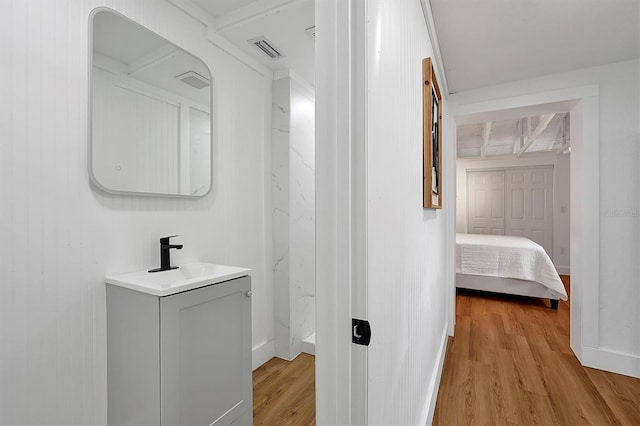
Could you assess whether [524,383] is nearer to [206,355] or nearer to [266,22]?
[206,355]

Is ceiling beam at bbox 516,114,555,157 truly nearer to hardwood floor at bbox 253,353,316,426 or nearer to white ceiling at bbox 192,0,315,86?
white ceiling at bbox 192,0,315,86

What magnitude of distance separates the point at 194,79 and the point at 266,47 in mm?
624

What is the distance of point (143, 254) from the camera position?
4.96 feet

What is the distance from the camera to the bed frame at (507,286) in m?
3.66

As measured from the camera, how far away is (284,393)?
6.38ft

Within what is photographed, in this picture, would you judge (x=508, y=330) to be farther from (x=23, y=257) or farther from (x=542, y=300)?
(x=23, y=257)

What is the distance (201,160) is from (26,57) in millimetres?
851

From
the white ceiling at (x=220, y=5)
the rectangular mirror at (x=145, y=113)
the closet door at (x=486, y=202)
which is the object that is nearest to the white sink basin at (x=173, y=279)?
the rectangular mirror at (x=145, y=113)

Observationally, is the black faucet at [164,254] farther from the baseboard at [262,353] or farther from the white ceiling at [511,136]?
the white ceiling at [511,136]


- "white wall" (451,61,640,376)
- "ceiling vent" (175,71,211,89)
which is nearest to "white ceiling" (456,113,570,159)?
"white wall" (451,61,640,376)

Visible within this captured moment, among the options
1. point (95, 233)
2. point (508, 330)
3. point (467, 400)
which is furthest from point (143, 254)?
point (508, 330)

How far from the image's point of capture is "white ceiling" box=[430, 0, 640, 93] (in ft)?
5.27

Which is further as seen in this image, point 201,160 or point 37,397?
point 201,160

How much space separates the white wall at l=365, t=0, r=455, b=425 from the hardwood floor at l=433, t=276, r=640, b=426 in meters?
0.53
